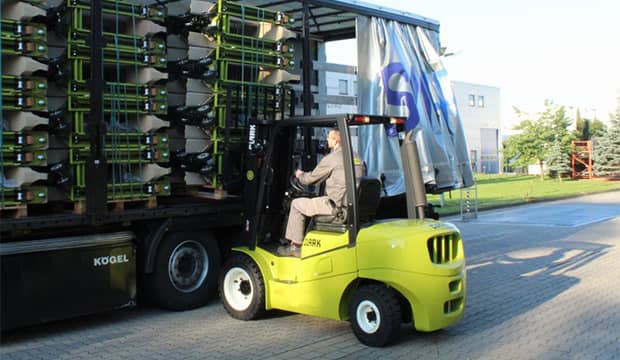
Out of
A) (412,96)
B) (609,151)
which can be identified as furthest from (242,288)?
(609,151)

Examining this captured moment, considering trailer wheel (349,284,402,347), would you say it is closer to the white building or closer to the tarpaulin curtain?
the tarpaulin curtain

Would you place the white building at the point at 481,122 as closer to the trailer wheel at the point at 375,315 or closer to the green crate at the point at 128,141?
the green crate at the point at 128,141

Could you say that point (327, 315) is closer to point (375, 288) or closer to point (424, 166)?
point (375, 288)

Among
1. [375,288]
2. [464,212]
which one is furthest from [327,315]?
[464,212]

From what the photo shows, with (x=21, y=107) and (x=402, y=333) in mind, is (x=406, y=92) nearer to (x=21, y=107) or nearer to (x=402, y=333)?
(x=402, y=333)

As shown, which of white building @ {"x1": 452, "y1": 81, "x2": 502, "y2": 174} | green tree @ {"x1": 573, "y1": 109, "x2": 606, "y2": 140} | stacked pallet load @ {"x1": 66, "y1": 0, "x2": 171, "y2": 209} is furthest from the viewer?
white building @ {"x1": 452, "y1": 81, "x2": 502, "y2": 174}

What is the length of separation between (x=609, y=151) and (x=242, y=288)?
4091 cm

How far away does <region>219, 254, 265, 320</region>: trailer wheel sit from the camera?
7234mm

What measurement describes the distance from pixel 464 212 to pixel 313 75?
12.5 meters

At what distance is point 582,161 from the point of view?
148 feet

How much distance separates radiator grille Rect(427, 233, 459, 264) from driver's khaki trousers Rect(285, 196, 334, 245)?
3.96 feet

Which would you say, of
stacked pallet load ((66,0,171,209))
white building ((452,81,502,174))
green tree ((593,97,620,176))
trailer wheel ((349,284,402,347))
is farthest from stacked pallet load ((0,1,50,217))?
white building ((452,81,502,174))

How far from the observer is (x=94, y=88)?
6.93 meters

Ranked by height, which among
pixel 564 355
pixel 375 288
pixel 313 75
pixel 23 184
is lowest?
pixel 564 355
